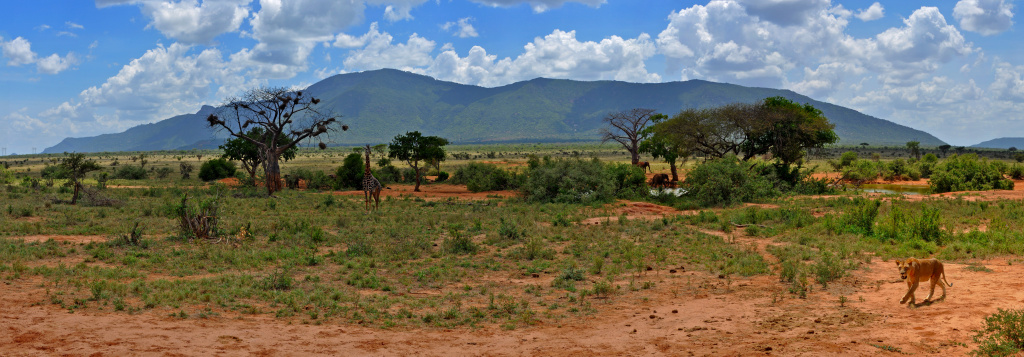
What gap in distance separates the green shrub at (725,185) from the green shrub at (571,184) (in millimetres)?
3639

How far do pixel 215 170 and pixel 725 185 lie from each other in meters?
38.0

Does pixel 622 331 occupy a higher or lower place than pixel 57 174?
lower

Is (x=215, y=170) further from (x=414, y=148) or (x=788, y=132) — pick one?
(x=788, y=132)

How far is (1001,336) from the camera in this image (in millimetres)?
6305

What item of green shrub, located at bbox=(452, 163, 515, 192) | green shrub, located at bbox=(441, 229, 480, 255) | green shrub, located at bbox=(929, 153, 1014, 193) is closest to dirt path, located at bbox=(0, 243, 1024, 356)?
green shrub, located at bbox=(441, 229, 480, 255)

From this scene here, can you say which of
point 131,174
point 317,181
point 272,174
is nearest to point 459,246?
point 272,174

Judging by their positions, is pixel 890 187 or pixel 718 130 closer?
pixel 718 130

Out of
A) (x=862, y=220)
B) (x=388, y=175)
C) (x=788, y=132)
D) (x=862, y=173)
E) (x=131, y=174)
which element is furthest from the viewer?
(x=131, y=174)

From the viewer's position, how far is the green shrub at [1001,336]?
5.99 m

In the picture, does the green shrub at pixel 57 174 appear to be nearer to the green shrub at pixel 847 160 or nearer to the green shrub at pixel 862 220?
the green shrub at pixel 862 220

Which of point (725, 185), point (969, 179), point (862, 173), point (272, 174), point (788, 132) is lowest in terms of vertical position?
point (969, 179)

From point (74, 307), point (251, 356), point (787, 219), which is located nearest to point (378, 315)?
point (251, 356)

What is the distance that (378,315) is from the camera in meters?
8.66

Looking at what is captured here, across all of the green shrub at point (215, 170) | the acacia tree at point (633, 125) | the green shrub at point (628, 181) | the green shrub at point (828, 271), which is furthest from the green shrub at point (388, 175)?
the green shrub at point (828, 271)
